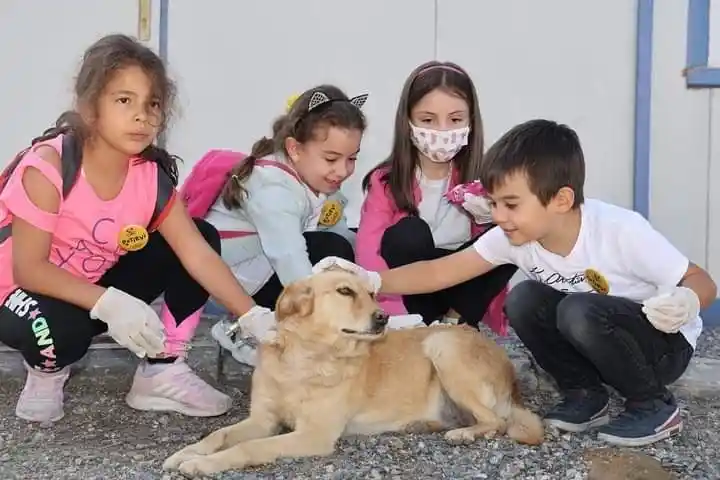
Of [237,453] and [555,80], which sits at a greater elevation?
[555,80]

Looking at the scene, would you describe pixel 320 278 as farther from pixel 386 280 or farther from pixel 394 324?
pixel 394 324

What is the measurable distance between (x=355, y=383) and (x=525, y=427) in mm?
546

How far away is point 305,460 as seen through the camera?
2703mm

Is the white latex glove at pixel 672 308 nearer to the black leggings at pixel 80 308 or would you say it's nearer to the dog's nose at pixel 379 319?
the dog's nose at pixel 379 319

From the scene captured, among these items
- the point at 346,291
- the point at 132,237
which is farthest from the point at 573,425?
the point at 132,237

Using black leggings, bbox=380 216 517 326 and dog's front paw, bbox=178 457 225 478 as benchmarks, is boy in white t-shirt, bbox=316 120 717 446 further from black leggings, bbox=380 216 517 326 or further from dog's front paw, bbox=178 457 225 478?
dog's front paw, bbox=178 457 225 478

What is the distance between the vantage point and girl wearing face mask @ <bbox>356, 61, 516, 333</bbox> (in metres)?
3.56

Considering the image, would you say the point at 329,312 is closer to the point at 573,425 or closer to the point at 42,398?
the point at 573,425

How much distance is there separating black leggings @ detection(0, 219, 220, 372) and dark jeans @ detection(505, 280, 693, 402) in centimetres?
113

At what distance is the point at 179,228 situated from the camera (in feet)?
10.4

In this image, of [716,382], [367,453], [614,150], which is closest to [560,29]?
[614,150]

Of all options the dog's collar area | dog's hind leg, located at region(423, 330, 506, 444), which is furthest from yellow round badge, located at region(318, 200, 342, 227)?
the dog's collar area

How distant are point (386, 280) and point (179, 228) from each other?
0.72 meters

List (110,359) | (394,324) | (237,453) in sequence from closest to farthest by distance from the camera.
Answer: (237,453), (394,324), (110,359)
